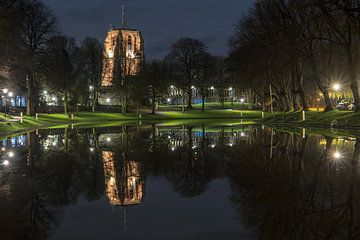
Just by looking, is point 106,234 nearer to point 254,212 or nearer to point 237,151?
point 254,212

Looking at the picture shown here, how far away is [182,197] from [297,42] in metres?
38.9

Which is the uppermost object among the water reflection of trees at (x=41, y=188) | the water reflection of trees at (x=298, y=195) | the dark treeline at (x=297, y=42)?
the dark treeline at (x=297, y=42)

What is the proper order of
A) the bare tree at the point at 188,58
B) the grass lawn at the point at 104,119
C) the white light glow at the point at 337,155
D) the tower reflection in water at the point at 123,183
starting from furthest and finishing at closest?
1. the bare tree at the point at 188,58
2. the grass lawn at the point at 104,119
3. the white light glow at the point at 337,155
4. the tower reflection in water at the point at 123,183

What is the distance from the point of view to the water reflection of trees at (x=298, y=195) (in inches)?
328

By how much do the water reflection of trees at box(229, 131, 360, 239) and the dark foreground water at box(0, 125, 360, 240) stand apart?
0.07ft

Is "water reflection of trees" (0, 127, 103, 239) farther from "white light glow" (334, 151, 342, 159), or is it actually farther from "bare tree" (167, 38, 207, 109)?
"bare tree" (167, 38, 207, 109)

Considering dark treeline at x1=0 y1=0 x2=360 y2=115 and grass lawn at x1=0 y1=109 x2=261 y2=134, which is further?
grass lawn at x1=0 y1=109 x2=261 y2=134

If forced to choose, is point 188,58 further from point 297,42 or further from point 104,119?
point 297,42

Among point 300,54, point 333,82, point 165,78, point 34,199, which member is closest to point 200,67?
point 165,78

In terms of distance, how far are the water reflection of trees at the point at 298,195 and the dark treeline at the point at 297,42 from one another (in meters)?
25.1

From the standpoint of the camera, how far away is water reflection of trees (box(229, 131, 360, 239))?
8328mm

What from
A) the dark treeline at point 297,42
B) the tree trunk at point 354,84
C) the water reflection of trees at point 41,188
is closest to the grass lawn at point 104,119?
the dark treeline at point 297,42

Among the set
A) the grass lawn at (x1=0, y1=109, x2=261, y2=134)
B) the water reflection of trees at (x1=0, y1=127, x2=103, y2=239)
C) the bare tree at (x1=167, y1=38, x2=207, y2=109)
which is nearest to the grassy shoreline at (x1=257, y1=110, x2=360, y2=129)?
the grass lawn at (x1=0, y1=109, x2=261, y2=134)

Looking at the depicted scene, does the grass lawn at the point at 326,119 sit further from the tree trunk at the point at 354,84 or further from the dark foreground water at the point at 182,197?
the dark foreground water at the point at 182,197
